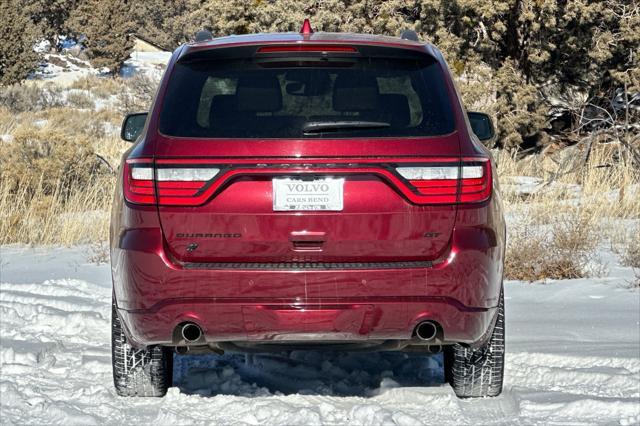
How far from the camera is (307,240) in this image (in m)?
4.21

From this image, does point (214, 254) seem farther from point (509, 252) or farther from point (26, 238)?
point (26, 238)

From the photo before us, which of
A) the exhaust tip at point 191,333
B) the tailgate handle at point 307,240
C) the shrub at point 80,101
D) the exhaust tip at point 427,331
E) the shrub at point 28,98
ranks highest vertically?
the tailgate handle at point 307,240

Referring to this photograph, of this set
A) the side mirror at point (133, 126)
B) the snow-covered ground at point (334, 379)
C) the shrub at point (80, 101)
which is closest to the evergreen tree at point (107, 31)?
the shrub at point (80, 101)

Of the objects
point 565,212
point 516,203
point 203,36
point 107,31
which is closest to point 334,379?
point 203,36

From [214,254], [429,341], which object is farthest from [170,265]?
[429,341]

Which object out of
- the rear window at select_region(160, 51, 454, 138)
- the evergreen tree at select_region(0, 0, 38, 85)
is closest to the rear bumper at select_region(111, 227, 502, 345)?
the rear window at select_region(160, 51, 454, 138)

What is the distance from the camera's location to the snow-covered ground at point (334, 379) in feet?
15.7

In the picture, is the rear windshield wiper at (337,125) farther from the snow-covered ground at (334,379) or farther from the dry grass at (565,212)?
the dry grass at (565,212)

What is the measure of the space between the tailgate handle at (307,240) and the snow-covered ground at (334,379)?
0.89 meters

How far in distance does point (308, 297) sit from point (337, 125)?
729mm

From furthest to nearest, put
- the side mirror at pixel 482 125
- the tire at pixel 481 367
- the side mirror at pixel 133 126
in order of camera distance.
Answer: the side mirror at pixel 133 126, the side mirror at pixel 482 125, the tire at pixel 481 367

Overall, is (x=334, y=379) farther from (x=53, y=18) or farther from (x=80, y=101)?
(x=53, y=18)

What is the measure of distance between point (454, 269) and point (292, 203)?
0.73 meters

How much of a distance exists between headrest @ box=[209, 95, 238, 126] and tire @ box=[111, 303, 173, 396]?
1155mm
